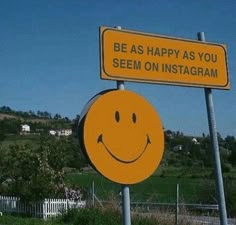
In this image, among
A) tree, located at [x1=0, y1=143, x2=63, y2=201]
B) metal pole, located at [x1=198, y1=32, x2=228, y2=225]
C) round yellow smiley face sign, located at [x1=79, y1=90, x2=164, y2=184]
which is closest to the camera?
round yellow smiley face sign, located at [x1=79, y1=90, x2=164, y2=184]

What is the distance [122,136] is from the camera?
4.61 meters

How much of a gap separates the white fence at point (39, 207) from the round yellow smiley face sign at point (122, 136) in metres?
19.5

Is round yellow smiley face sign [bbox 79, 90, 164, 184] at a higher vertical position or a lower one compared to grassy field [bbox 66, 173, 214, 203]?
lower

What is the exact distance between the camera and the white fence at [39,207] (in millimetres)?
24475

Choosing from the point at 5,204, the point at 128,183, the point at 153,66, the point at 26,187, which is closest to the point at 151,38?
the point at 153,66

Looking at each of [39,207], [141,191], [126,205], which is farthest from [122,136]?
[39,207]

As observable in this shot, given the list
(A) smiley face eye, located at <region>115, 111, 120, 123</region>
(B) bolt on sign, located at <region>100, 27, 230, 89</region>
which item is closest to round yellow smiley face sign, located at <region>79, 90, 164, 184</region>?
(A) smiley face eye, located at <region>115, 111, 120, 123</region>

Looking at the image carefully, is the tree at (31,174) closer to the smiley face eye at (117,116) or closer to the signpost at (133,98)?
the signpost at (133,98)

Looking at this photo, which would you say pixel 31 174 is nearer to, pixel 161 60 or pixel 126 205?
pixel 161 60

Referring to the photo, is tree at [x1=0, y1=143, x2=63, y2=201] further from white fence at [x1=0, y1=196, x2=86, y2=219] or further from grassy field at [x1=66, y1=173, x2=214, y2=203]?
grassy field at [x1=66, y1=173, x2=214, y2=203]

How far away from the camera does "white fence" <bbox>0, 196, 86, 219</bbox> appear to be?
80.3 ft

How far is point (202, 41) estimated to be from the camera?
534cm

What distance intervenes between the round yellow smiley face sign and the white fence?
19475 mm

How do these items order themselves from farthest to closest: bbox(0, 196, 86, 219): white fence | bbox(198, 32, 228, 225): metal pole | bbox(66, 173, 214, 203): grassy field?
bbox(0, 196, 86, 219): white fence → bbox(66, 173, 214, 203): grassy field → bbox(198, 32, 228, 225): metal pole
